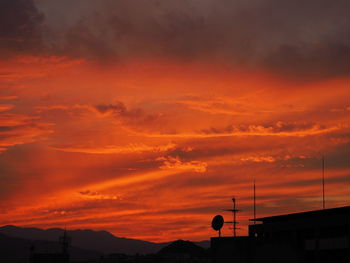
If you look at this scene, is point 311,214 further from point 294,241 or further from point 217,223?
point 217,223

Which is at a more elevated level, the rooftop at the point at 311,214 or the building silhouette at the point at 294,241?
the rooftop at the point at 311,214

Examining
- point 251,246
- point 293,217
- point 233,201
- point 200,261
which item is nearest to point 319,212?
point 293,217

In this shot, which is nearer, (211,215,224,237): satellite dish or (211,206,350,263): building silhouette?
(211,206,350,263): building silhouette

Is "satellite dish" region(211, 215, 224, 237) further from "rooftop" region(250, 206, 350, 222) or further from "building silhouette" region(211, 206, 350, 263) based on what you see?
"rooftop" region(250, 206, 350, 222)

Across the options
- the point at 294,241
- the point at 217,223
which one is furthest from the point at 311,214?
the point at 217,223

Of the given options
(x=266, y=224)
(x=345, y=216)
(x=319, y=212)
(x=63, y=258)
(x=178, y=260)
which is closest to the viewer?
(x=345, y=216)

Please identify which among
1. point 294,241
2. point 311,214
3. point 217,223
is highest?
point 311,214

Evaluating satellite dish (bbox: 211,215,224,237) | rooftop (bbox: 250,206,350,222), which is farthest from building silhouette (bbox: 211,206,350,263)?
satellite dish (bbox: 211,215,224,237)

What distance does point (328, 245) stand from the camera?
5697 centimetres

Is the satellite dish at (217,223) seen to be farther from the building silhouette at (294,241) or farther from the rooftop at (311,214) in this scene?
the rooftop at (311,214)

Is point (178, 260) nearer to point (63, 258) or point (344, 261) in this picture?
point (63, 258)

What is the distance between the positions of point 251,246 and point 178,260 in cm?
12429

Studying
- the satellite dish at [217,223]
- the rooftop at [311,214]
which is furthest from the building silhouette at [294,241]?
the satellite dish at [217,223]

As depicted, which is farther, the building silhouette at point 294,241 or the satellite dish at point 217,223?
the satellite dish at point 217,223
